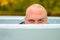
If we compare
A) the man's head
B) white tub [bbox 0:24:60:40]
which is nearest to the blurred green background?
the man's head

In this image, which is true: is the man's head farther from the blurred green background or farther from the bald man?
the blurred green background

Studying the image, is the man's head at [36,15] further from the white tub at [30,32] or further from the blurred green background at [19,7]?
the blurred green background at [19,7]

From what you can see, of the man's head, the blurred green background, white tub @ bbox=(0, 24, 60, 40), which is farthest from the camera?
the blurred green background

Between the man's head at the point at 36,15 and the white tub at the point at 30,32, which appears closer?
the white tub at the point at 30,32

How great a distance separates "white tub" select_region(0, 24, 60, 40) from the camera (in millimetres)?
747

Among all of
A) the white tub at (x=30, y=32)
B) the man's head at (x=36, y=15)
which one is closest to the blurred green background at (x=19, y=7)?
the man's head at (x=36, y=15)

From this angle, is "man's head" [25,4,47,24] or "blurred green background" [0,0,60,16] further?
"blurred green background" [0,0,60,16]

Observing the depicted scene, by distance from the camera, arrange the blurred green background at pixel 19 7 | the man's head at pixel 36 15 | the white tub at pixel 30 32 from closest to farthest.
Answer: the white tub at pixel 30 32 → the man's head at pixel 36 15 → the blurred green background at pixel 19 7

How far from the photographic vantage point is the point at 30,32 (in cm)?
76

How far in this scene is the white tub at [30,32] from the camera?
2.45 feet

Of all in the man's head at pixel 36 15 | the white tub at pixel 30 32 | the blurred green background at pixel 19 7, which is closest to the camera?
the white tub at pixel 30 32

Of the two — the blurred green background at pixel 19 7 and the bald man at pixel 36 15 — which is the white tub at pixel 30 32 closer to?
the bald man at pixel 36 15

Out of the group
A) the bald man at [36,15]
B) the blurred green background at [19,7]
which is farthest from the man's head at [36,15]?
the blurred green background at [19,7]

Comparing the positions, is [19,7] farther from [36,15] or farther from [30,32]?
[30,32]
